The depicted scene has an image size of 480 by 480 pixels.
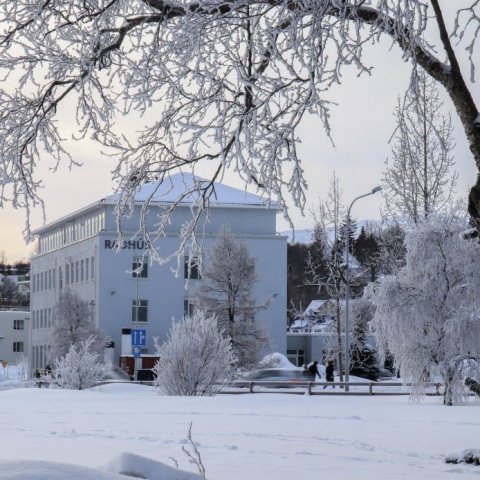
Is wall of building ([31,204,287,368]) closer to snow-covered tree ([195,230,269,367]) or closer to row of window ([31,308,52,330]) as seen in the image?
row of window ([31,308,52,330])

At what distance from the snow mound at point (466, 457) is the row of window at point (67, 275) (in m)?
71.4

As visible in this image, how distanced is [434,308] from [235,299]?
31.1 m

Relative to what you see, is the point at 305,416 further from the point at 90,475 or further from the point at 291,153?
the point at 90,475

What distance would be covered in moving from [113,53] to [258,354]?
49.2 m

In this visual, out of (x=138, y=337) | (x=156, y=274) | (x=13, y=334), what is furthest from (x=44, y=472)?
(x=13, y=334)

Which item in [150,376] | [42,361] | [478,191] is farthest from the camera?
[42,361]

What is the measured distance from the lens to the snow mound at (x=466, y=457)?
50.4 ft

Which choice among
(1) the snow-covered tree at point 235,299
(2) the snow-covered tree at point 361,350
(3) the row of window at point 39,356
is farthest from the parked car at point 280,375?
(3) the row of window at point 39,356

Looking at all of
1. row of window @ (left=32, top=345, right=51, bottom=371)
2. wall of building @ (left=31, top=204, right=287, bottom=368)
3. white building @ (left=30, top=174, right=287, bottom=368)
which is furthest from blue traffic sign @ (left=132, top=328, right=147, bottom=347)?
row of window @ (left=32, top=345, right=51, bottom=371)

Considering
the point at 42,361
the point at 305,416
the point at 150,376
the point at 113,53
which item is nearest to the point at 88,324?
the point at 150,376

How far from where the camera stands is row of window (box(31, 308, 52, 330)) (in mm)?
98875

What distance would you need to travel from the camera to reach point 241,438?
19234 mm

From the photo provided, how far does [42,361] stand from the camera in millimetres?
97938

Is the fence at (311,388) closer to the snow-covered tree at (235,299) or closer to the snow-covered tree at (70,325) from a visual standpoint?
the snow-covered tree at (235,299)
